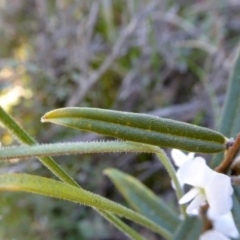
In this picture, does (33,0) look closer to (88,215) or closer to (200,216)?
(88,215)

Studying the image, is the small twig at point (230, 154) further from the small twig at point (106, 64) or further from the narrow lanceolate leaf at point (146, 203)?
the small twig at point (106, 64)

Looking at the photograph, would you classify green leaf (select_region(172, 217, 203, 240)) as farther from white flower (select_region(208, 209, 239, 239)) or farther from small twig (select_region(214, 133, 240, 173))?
small twig (select_region(214, 133, 240, 173))

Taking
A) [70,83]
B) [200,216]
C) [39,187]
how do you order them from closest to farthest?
[39,187]
[200,216]
[70,83]

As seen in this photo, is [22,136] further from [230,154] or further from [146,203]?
[146,203]

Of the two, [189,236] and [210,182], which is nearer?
[210,182]

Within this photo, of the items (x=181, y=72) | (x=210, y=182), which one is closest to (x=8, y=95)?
(x=181, y=72)

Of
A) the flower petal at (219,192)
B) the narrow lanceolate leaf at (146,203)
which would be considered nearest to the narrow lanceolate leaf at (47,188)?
the flower petal at (219,192)
